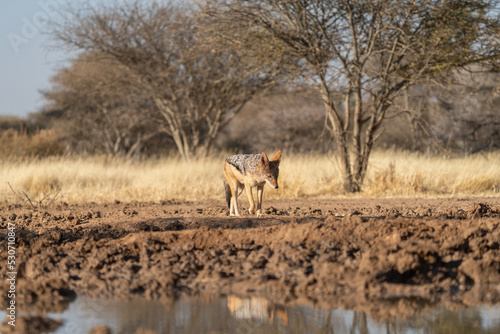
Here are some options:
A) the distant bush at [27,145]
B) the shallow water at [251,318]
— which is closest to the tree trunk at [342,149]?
the shallow water at [251,318]

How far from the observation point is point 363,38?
14.1 metres

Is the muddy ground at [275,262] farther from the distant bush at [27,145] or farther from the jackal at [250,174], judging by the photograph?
the distant bush at [27,145]

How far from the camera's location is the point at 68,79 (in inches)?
1222

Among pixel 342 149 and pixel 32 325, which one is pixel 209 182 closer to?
pixel 342 149

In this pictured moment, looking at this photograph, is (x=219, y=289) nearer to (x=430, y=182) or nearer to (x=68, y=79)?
(x=430, y=182)

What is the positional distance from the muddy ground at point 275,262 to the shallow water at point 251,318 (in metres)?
0.19

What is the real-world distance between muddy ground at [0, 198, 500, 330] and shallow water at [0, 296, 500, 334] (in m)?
0.19

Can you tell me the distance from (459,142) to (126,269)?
2334 centimetres

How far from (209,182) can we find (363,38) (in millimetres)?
4887

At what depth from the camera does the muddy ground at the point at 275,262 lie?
17.0 feet

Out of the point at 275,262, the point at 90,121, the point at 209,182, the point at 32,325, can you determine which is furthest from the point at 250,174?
the point at 90,121

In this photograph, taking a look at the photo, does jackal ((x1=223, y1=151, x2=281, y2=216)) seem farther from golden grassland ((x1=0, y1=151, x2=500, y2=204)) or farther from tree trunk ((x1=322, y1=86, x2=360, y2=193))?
tree trunk ((x1=322, y1=86, x2=360, y2=193))

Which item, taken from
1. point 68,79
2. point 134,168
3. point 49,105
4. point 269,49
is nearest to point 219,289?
point 269,49

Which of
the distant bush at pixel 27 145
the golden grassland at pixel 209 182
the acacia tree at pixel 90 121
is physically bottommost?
the golden grassland at pixel 209 182
